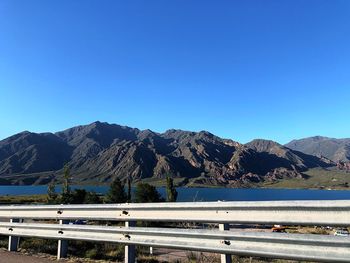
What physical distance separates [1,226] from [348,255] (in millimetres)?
8908

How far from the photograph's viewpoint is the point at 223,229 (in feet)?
20.1

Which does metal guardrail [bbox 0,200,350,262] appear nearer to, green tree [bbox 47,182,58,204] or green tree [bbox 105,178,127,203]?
green tree [bbox 47,182,58,204]

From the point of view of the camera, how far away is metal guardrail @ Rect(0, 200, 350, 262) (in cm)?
481

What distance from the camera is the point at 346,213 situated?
4637mm

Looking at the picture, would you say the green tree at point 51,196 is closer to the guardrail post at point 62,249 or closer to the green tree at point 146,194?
the green tree at point 146,194

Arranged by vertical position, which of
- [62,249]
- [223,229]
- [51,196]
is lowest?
[62,249]

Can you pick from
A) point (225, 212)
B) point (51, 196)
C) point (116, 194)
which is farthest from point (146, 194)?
point (225, 212)

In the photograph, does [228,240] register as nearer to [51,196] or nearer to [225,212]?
[225,212]

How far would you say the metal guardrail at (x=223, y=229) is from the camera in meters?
4.81

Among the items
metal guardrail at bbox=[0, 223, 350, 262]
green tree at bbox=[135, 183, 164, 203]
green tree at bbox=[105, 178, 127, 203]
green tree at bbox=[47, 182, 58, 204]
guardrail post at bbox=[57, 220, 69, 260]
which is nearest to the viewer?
metal guardrail at bbox=[0, 223, 350, 262]

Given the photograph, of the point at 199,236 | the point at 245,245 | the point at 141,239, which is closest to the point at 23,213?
the point at 141,239

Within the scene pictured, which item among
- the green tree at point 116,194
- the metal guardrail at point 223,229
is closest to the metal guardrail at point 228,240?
the metal guardrail at point 223,229

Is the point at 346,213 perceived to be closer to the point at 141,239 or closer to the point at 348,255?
the point at 348,255

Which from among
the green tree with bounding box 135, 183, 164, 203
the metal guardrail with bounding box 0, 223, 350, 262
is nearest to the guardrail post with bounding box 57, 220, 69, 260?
the metal guardrail with bounding box 0, 223, 350, 262
